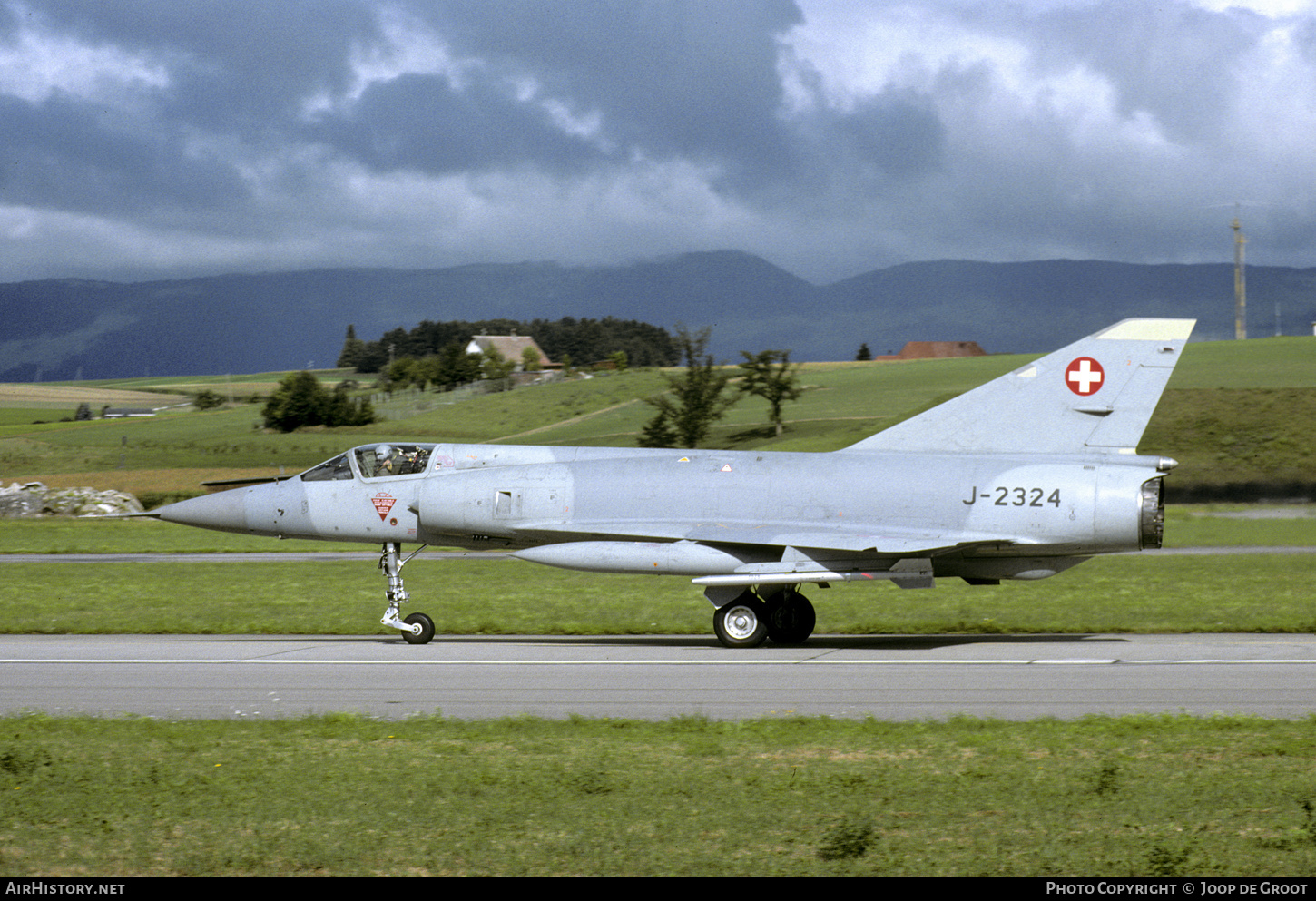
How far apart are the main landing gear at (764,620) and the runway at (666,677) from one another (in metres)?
0.26

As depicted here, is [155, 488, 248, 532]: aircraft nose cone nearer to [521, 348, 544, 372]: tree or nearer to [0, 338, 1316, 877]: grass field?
[0, 338, 1316, 877]: grass field

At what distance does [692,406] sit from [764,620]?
48.5 m

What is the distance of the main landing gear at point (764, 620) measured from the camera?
1639 centimetres

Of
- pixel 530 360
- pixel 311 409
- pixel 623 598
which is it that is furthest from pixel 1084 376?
pixel 530 360

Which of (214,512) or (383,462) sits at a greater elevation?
(383,462)

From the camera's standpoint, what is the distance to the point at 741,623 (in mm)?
16391

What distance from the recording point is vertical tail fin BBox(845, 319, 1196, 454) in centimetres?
1602

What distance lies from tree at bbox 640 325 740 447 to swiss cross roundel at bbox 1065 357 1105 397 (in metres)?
42.5

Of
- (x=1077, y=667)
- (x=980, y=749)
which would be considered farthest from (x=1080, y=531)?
(x=980, y=749)

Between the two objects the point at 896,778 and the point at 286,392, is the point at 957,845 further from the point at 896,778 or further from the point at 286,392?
the point at 286,392

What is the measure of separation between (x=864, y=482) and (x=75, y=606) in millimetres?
13843

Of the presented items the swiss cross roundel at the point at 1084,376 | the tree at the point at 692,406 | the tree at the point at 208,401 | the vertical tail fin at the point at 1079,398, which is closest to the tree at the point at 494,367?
the tree at the point at 208,401

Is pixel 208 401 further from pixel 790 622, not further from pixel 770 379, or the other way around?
pixel 790 622

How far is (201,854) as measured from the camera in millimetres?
6496
